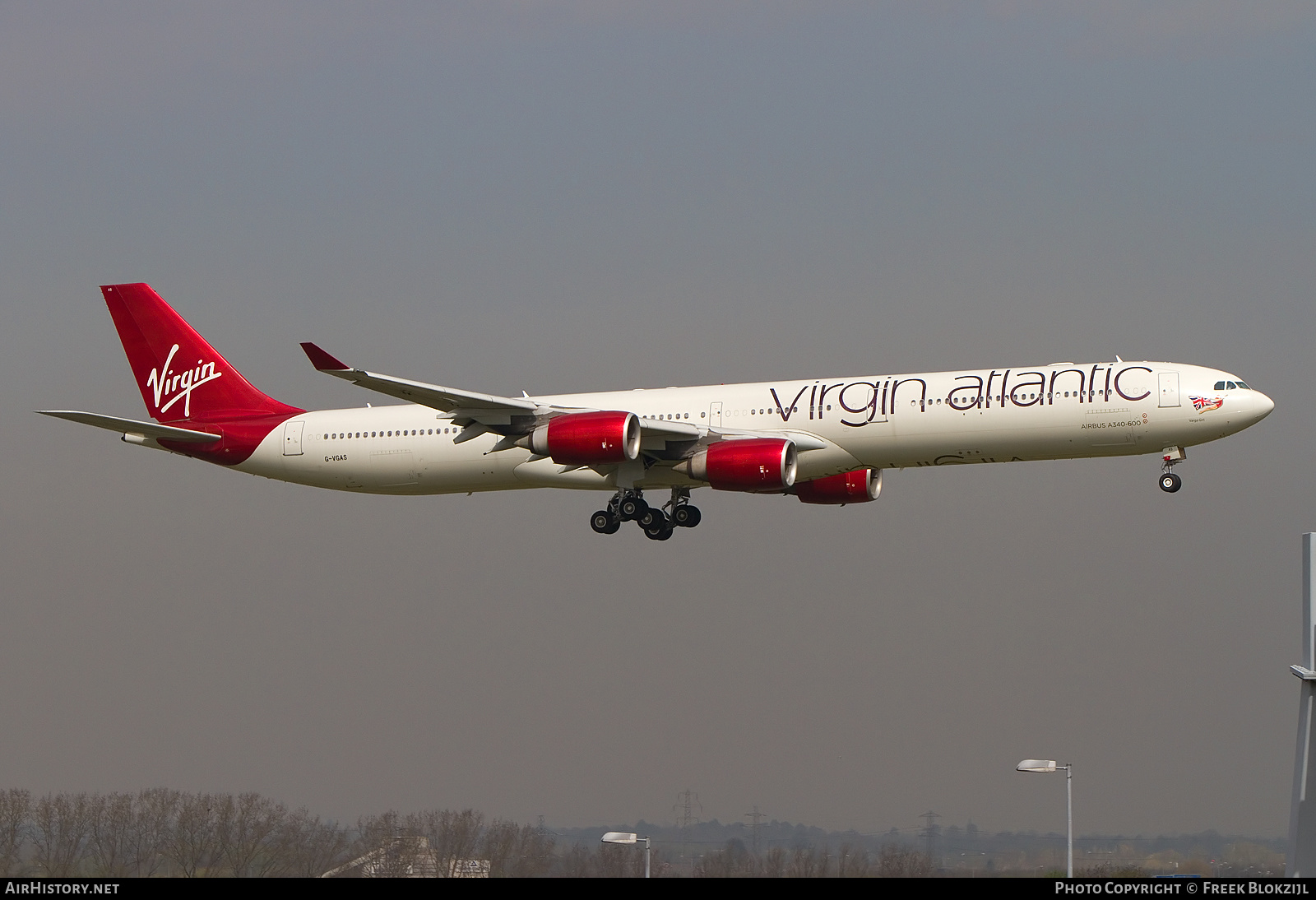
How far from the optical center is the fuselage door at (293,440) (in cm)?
5231

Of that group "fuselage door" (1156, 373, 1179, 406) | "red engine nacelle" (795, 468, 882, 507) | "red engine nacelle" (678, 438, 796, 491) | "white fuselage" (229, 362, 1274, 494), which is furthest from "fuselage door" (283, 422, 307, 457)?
"fuselage door" (1156, 373, 1179, 406)

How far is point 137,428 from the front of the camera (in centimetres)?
5119

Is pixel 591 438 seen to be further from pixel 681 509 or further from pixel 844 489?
pixel 844 489

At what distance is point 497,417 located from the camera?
47.3 meters

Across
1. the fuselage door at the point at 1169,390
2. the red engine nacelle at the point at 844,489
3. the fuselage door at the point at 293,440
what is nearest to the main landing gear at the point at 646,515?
the red engine nacelle at the point at 844,489

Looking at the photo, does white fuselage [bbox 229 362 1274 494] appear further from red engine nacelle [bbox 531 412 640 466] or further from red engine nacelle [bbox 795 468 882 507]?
red engine nacelle [bbox 795 468 882 507]

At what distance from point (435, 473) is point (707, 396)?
9.31 meters

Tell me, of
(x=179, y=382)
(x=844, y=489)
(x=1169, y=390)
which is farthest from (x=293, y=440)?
(x=1169, y=390)

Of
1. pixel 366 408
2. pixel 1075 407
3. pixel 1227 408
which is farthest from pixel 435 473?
pixel 1227 408

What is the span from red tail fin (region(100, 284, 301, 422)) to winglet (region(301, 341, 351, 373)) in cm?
1140

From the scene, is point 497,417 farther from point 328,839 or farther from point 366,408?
point 328,839

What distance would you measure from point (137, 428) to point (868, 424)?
23.8 m

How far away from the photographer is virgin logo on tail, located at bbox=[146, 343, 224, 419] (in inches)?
2175
